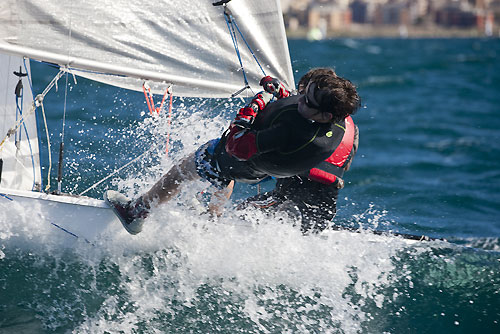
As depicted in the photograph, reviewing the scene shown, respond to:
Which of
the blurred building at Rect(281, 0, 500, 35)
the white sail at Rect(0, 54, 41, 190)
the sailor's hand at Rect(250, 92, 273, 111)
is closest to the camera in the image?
the sailor's hand at Rect(250, 92, 273, 111)

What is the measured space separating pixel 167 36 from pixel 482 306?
2119 millimetres

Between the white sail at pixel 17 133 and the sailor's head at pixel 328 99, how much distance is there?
5.58 ft

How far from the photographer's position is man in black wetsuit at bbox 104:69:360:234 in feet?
8.09

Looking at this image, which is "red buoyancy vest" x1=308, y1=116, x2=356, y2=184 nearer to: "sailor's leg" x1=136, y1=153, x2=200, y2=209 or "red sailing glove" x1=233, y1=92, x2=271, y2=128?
"red sailing glove" x1=233, y1=92, x2=271, y2=128

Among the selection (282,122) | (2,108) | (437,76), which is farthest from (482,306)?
(437,76)

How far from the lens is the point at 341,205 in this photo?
441 cm

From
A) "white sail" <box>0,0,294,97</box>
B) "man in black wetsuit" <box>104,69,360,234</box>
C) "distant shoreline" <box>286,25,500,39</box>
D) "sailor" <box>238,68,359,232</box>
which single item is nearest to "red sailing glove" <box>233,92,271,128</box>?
"man in black wetsuit" <box>104,69,360,234</box>

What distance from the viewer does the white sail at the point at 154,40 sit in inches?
116

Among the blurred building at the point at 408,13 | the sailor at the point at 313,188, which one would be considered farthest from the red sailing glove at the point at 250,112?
the blurred building at the point at 408,13

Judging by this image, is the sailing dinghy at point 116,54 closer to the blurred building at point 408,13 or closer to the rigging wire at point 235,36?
the rigging wire at point 235,36

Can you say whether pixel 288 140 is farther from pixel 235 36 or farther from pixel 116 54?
pixel 116 54

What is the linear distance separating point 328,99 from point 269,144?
1.05 ft

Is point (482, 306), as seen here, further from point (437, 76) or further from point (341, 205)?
point (437, 76)

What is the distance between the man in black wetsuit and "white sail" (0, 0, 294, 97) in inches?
20.4
